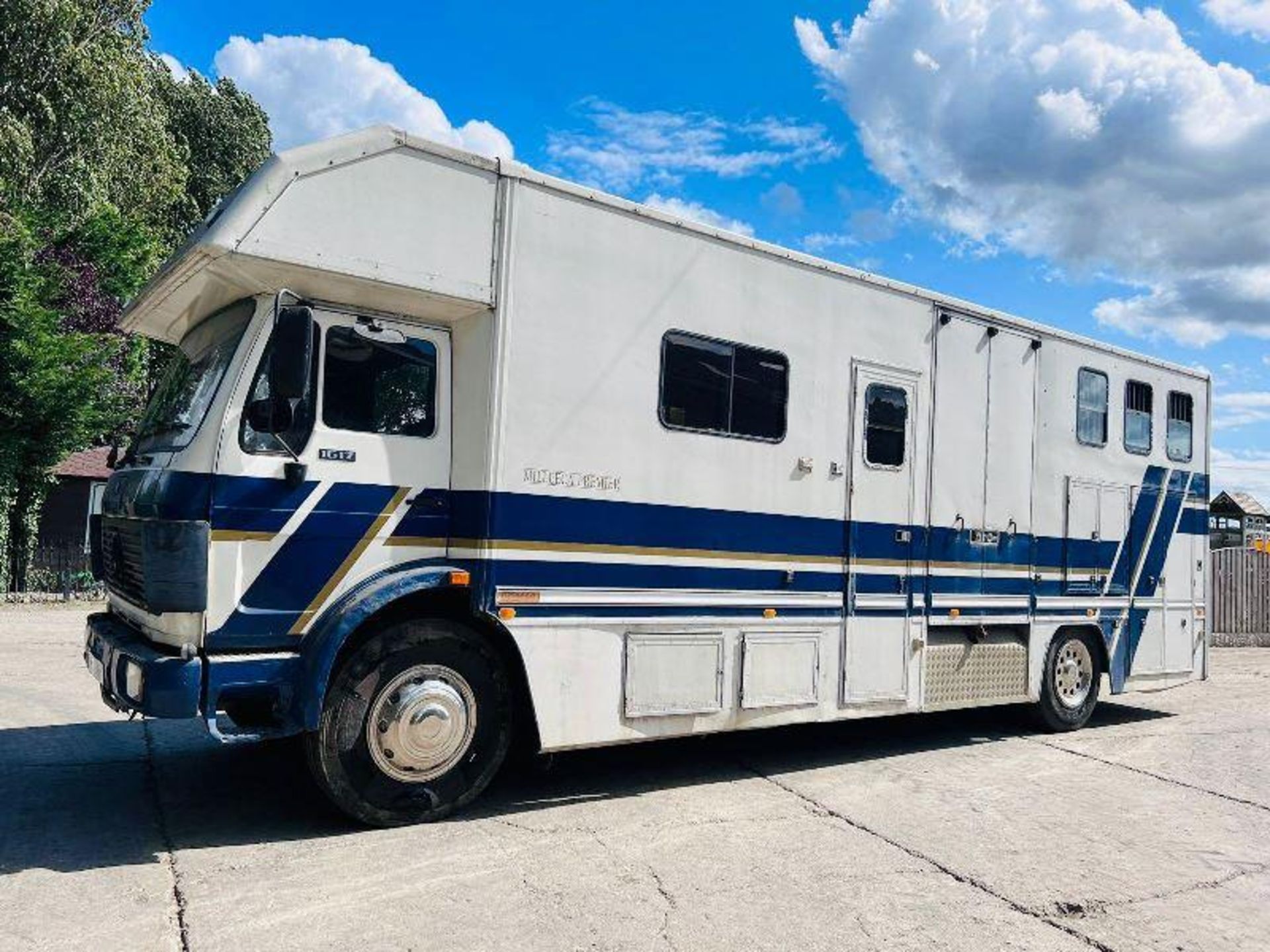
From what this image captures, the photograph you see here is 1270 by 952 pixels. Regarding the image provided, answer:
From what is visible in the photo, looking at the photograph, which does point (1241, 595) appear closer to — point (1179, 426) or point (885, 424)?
point (1179, 426)

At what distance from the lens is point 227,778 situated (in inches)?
243

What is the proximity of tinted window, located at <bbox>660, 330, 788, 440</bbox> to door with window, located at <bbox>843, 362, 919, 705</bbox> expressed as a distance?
30.0 inches

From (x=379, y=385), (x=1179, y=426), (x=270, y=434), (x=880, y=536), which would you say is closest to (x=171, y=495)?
(x=270, y=434)

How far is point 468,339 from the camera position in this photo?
556 centimetres

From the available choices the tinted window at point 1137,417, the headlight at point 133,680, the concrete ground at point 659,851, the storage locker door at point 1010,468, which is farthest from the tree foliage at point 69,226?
the tinted window at point 1137,417

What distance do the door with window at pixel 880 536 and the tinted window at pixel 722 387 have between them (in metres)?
0.76

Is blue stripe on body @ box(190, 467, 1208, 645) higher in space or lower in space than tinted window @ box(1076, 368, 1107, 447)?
lower

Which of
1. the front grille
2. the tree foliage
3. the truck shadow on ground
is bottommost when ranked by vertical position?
the truck shadow on ground

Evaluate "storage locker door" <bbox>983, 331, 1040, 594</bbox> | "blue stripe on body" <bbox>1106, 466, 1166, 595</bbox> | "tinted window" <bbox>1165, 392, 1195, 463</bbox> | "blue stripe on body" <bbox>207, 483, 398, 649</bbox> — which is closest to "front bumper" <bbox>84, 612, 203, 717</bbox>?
"blue stripe on body" <bbox>207, 483, 398, 649</bbox>

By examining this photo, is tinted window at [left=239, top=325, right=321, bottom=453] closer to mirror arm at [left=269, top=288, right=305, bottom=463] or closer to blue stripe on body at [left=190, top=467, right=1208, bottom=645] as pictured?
mirror arm at [left=269, top=288, right=305, bottom=463]

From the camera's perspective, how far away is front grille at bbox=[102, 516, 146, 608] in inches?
199

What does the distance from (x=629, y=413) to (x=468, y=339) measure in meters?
1.05

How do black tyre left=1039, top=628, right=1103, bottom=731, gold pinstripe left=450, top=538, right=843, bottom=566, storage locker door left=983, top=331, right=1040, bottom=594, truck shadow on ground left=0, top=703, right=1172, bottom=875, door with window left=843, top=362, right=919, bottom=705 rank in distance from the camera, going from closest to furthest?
truck shadow on ground left=0, top=703, right=1172, bottom=875
gold pinstripe left=450, top=538, right=843, bottom=566
door with window left=843, top=362, right=919, bottom=705
storage locker door left=983, top=331, right=1040, bottom=594
black tyre left=1039, top=628, right=1103, bottom=731

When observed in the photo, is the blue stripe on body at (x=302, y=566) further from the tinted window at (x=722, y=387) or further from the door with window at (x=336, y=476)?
the tinted window at (x=722, y=387)
